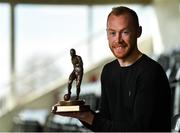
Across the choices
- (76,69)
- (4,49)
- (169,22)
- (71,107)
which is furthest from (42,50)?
(71,107)

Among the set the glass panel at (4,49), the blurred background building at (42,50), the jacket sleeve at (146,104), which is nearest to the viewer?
the jacket sleeve at (146,104)

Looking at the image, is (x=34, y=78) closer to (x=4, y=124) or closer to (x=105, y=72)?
(x=4, y=124)

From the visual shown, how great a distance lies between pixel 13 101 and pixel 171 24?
2.90 m

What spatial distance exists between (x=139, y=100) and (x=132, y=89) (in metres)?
0.04

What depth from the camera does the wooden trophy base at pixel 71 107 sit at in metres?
1.32

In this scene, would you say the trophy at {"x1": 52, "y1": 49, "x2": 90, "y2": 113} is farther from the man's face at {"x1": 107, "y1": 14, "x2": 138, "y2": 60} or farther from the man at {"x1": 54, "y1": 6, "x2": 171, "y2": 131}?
the man's face at {"x1": 107, "y1": 14, "x2": 138, "y2": 60}

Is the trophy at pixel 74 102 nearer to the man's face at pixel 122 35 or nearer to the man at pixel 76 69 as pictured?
the man at pixel 76 69

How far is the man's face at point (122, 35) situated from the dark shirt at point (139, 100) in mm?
51

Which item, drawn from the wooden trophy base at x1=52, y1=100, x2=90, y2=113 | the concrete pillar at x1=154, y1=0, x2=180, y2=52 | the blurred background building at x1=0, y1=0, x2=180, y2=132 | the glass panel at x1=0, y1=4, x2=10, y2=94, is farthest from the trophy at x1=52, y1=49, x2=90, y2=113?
the glass panel at x1=0, y1=4, x2=10, y2=94

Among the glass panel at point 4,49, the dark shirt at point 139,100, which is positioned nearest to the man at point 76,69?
the dark shirt at point 139,100

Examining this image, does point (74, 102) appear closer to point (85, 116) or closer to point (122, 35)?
point (85, 116)

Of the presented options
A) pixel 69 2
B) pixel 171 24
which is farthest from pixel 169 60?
pixel 69 2

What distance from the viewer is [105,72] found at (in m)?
1.43

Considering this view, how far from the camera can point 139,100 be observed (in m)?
1.29
